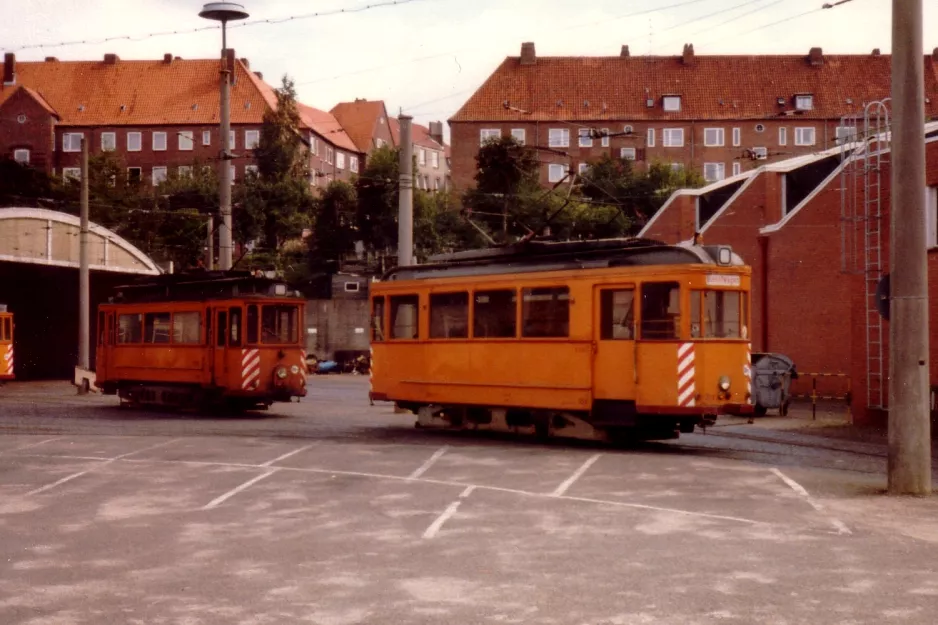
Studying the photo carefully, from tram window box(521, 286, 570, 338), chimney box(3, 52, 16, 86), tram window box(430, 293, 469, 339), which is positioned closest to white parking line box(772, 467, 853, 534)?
tram window box(521, 286, 570, 338)

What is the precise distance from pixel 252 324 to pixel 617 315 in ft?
36.3

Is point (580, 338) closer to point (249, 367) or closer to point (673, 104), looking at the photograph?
point (249, 367)

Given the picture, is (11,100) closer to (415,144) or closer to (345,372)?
(415,144)

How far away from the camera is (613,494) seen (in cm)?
1430

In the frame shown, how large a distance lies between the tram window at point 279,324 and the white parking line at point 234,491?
12.4 m

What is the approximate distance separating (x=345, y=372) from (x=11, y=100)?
5686 cm

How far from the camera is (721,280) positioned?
19.3 metres

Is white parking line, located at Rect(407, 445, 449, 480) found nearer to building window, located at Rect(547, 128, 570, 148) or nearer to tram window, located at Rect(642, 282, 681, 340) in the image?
tram window, located at Rect(642, 282, 681, 340)

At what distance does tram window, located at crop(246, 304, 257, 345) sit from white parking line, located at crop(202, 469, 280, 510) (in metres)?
12.2

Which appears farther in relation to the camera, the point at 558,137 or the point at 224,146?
the point at 558,137

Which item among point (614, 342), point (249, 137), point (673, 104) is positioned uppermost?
point (673, 104)

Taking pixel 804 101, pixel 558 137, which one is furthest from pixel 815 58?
pixel 558 137

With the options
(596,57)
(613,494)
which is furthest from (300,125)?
(613,494)

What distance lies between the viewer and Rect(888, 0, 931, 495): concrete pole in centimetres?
1457
